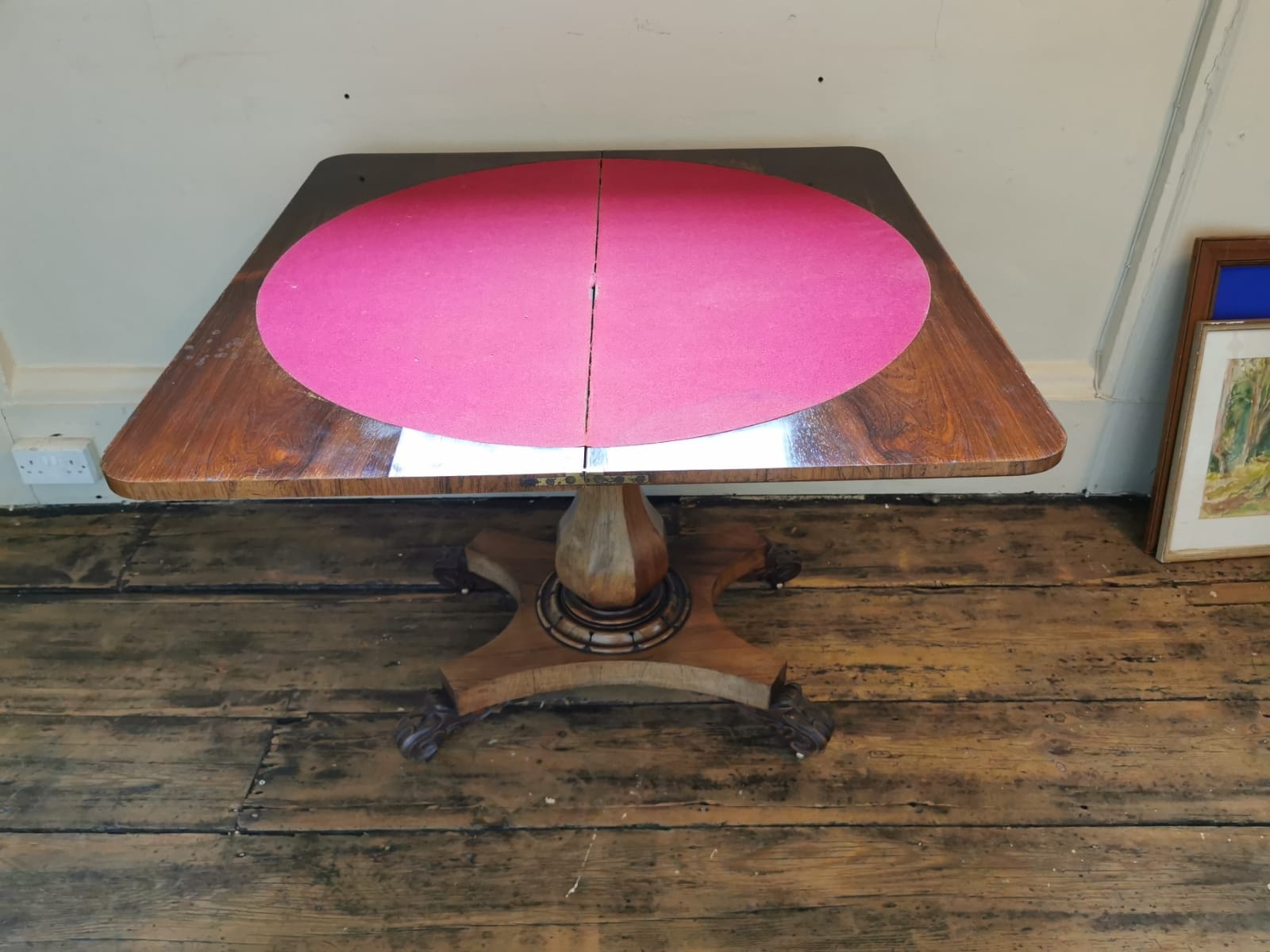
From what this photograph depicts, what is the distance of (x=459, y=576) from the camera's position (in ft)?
5.98

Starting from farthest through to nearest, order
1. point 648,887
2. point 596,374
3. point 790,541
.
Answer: point 790,541 < point 648,887 < point 596,374

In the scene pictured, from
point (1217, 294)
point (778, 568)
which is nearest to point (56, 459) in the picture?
point (778, 568)

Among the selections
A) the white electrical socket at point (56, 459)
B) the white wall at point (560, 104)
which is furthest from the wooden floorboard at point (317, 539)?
the white wall at point (560, 104)

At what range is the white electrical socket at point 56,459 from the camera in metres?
1.97

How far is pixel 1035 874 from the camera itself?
4.43ft

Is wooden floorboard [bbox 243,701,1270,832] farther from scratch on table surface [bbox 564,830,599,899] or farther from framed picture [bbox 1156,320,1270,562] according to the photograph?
framed picture [bbox 1156,320,1270,562]

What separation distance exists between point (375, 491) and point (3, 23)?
1.27 meters

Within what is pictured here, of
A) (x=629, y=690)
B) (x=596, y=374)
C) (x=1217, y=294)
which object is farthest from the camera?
(x=1217, y=294)

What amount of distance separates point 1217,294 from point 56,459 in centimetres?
236

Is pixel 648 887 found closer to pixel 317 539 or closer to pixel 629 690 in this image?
pixel 629 690

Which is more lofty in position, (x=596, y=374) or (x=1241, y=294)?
(x=596, y=374)

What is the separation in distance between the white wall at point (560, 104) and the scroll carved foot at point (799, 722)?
35.7 inches

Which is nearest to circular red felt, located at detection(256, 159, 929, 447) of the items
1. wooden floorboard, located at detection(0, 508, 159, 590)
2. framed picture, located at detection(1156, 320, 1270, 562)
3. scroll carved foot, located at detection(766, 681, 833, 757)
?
scroll carved foot, located at detection(766, 681, 833, 757)

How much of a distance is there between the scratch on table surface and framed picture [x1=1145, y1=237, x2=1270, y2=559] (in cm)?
136
